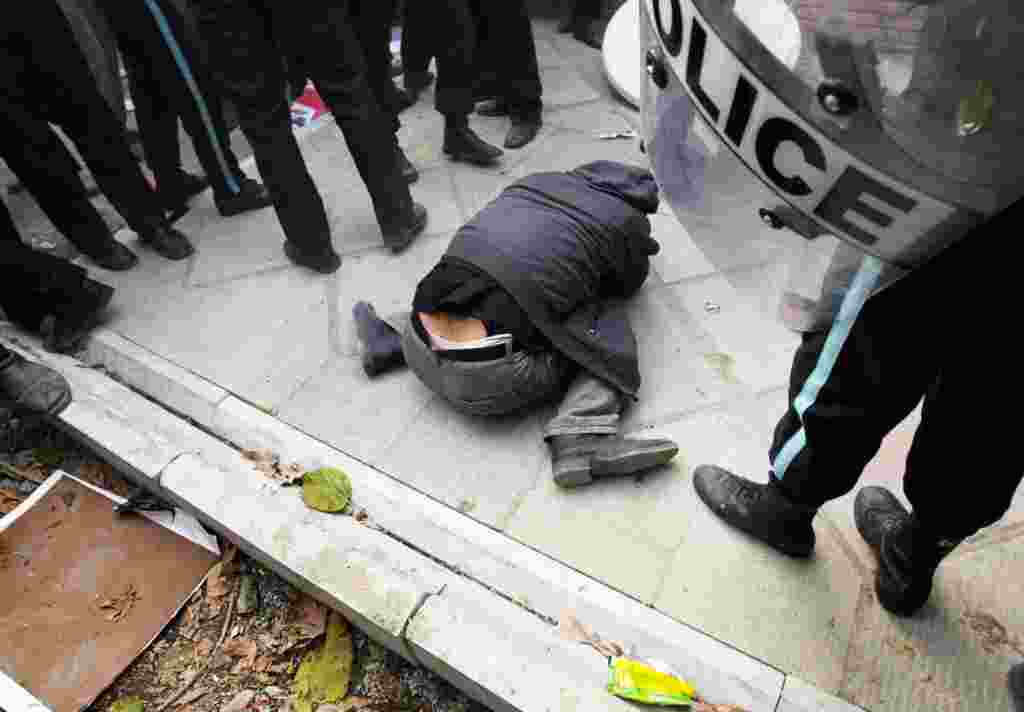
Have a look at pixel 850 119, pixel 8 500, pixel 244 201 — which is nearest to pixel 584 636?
pixel 850 119

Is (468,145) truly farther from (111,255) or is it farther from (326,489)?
(326,489)

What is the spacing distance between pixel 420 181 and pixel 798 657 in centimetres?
275

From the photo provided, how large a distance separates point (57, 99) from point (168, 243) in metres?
0.72

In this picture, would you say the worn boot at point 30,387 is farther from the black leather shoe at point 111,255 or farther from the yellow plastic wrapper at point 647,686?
the yellow plastic wrapper at point 647,686

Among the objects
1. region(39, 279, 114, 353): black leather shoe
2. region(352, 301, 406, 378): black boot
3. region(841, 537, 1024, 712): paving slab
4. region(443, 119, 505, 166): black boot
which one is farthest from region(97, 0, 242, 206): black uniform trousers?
region(841, 537, 1024, 712): paving slab

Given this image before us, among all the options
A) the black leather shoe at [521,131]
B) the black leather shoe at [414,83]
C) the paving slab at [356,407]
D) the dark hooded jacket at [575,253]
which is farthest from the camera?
the black leather shoe at [414,83]

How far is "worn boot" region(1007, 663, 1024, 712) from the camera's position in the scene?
1.35 meters

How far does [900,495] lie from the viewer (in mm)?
2072

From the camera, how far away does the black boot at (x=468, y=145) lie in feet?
11.6

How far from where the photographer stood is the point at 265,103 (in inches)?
→ 104

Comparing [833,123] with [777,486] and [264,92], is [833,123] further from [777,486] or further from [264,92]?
[264,92]

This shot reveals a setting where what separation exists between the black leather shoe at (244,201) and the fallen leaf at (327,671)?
225 cm

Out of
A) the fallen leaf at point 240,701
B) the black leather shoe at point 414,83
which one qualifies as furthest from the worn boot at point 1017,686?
the black leather shoe at point 414,83

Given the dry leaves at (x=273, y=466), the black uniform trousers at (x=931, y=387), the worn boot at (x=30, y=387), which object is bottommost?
the dry leaves at (x=273, y=466)
